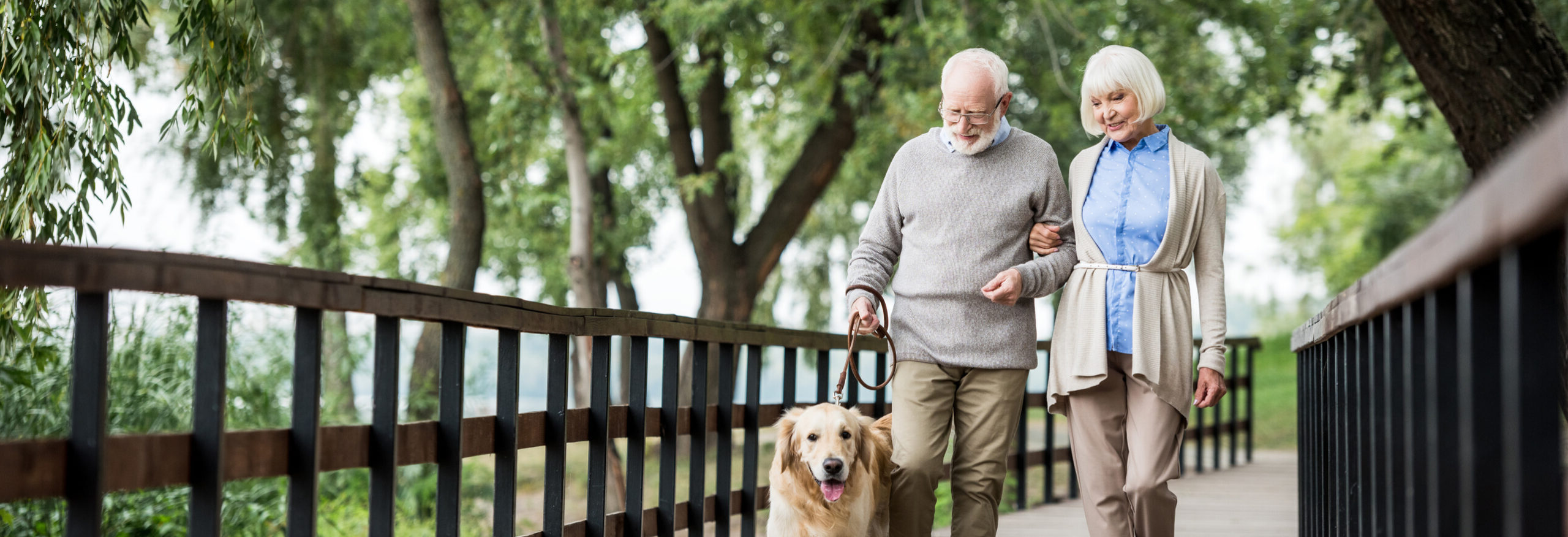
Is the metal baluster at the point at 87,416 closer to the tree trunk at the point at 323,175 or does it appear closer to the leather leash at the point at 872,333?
the leather leash at the point at 872,333

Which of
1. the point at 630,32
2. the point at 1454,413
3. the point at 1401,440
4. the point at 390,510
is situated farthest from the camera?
the point at 630,32

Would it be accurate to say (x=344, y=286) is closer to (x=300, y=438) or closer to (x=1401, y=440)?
(x=300, y=438)

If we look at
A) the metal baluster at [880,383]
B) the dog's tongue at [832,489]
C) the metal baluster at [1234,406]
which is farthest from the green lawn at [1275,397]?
the dog's tongue at [832,489]

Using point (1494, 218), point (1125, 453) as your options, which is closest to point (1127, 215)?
point (1125, 453)

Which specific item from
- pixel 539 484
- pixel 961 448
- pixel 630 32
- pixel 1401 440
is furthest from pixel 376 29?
pixel 1401 440

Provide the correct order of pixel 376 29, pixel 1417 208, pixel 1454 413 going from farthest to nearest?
1. pixel 1417 208
2. pixel 376 29
3. pixel 1454 413

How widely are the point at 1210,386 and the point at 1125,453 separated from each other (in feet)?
1.02

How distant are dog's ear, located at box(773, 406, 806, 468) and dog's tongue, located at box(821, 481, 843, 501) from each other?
0.23m

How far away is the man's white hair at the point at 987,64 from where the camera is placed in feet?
10.3

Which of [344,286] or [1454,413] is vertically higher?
[344,286]

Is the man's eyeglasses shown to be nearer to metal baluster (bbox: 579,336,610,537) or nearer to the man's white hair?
the man's white hair

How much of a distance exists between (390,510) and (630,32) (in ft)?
32.4

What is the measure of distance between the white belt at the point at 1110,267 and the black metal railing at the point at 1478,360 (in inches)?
42.2

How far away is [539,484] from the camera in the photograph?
1184cm
